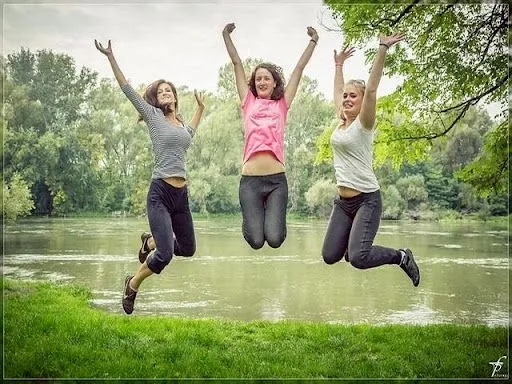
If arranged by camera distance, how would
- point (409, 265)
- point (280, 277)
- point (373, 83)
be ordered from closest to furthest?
point (373, 83) < point (409, 265) < point (280, 277)

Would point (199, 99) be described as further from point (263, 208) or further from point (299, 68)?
point (263, 208)

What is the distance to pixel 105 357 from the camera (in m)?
4.91

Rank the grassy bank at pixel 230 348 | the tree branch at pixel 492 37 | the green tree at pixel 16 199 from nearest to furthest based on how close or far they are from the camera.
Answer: the grassy bank at pixel 230 348
the tree branch at pixel 492 37
the green tree at pixel 16 199

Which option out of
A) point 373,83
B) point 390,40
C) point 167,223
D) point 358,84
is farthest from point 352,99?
point 167,223

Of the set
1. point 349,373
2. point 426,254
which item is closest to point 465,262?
point 426,254

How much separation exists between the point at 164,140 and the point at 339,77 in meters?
1.35

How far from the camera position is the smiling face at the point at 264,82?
425 centimetres

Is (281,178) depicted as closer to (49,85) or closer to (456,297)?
(456,297)

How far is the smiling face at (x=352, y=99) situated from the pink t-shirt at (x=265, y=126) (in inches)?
16.7

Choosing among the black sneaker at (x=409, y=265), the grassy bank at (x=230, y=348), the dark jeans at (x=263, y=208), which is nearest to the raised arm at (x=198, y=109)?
the dark jeans at (x=263, y=208)

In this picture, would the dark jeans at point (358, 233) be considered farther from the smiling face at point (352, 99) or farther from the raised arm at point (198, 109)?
the raised arm at point (198, 109)

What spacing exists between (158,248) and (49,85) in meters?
7.90

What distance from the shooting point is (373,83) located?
3.77 meters

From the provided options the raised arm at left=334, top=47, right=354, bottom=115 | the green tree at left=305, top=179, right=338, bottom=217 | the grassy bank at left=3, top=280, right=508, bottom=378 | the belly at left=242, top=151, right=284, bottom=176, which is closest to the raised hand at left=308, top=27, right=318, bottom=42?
the raised arm at left=334, top=47, right=354, bottom=115
